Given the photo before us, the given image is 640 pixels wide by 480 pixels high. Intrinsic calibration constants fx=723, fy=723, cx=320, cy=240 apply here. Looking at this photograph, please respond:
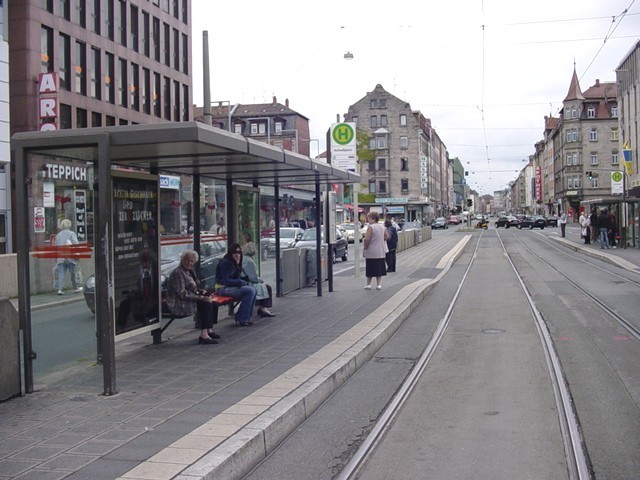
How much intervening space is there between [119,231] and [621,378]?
563cm

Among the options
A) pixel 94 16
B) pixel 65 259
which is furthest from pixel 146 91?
pixel 65 259

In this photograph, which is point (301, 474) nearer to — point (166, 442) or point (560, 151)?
point (166, 442)

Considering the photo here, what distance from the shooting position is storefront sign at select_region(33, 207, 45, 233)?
22.4 feet

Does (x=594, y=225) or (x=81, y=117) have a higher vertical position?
(x=81, y=117)

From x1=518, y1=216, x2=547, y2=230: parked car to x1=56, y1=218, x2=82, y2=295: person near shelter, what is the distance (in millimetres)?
76371

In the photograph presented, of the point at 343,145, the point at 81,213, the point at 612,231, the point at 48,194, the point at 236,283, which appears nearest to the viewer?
the point at 48,194

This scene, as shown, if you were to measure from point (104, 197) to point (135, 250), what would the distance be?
1.72 meters

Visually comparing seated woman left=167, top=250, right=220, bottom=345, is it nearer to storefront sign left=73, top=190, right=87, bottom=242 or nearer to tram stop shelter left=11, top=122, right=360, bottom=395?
tram stop shelter left=11, top=122, right=360, bottom=395

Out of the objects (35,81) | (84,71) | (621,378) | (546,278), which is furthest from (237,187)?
(84,71)

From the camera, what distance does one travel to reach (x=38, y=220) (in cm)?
684

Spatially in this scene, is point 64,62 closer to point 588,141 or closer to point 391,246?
point 391,246

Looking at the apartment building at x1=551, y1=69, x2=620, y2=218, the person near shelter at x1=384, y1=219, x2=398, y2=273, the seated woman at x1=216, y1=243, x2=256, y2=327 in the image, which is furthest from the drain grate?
the apartment building at x1=551, y1=69, x2=620, y2=218

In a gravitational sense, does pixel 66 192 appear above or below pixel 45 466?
above

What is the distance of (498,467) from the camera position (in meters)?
5.07
